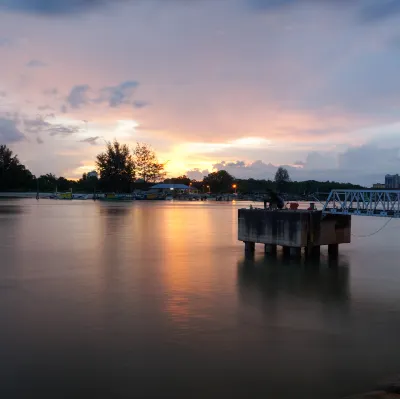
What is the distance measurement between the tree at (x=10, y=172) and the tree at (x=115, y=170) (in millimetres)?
26898

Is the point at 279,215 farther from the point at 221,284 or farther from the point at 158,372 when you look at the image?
the point at 158,372

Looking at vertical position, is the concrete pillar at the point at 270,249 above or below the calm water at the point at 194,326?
above

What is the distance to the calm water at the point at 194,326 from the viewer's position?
11031 millimetres

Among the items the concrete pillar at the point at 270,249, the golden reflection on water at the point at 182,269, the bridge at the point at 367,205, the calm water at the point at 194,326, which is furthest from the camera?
the concrete pillar at the point at 270,249

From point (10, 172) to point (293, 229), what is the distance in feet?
494

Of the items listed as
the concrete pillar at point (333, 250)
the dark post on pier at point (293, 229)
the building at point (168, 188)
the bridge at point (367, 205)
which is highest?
the building at point (168, 188)

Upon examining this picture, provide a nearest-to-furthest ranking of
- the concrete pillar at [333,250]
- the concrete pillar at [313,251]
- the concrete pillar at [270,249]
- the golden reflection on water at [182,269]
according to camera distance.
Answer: the golden reflection on water at [182,269] < the concrete pillar at [313,251] < the concrete pillar at [270,249] < the concrete pillar at [333,250]

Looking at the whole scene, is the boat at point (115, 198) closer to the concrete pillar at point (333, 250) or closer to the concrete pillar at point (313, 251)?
the concrete pillar at point (333, 250)

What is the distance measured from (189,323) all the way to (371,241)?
95.7 ft

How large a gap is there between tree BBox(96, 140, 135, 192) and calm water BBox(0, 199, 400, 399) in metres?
139

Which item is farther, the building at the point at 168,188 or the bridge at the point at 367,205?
the building at the point at 168,188

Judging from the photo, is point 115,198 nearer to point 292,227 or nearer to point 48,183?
point 48,183

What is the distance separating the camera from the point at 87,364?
11.8m

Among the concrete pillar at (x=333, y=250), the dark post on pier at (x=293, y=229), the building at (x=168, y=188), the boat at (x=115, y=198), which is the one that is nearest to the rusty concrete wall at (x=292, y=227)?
the dark post on pier at (x=293, y=229)
